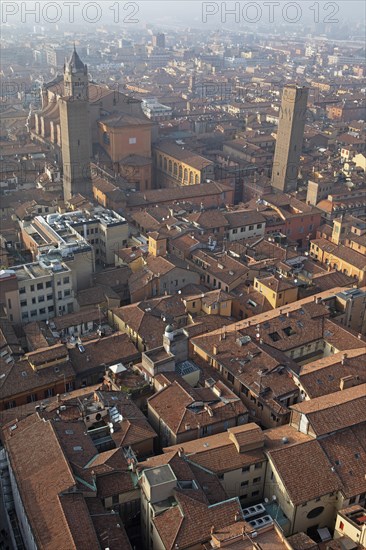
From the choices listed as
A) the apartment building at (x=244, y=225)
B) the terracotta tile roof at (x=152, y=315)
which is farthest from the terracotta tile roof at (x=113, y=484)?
the apartment building at (x=244, y=225)

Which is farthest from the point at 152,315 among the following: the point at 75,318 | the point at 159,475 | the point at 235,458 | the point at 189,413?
the point at 159,475

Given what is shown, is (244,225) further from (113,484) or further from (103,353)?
(113,484)

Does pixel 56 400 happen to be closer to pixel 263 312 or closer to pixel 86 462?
pixel 86 462

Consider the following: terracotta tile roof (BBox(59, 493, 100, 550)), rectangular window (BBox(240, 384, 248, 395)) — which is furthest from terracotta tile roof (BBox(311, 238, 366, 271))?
terracotta tile roof (BBox(59, 493, 100, 550))

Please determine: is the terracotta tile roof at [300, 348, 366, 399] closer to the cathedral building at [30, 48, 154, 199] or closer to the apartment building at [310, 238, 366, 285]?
the apartment building at [310, 238, 366, 285]

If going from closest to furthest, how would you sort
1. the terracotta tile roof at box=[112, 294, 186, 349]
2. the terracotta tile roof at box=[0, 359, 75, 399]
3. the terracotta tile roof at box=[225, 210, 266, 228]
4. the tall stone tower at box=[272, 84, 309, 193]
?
the terracotta tile roof at box=[0, 359, 75, 399] < the terracotta tile roof at box=[112, 294, 186, 349] < the terracotta tile roof at box=[225, 210, 266, 228] < the tall stone tower at box=[272, 84, 309, 193]

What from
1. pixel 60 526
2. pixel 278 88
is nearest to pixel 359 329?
pixel 60 526
